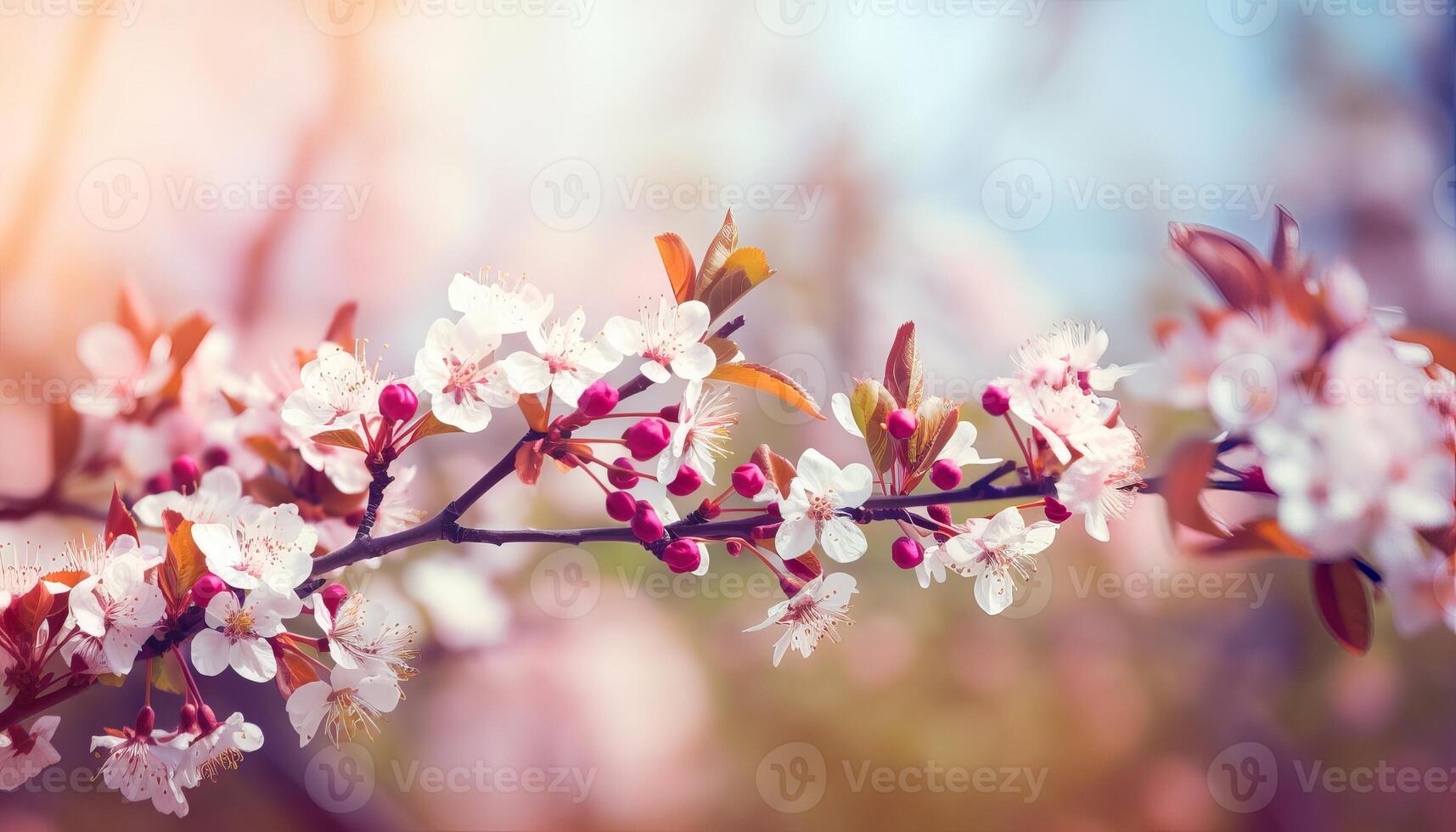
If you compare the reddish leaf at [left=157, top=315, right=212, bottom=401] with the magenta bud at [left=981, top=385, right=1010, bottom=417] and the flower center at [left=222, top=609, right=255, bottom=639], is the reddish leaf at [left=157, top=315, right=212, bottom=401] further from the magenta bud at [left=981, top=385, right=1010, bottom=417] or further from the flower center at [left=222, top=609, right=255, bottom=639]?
the magenta bud at [left=981, top=385, right=1010, bottom=417]

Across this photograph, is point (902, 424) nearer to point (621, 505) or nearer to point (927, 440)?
point (927, 440)

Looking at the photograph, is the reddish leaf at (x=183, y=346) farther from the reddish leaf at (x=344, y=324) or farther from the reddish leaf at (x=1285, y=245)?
the reddish leaf at (x=1285, y=245)

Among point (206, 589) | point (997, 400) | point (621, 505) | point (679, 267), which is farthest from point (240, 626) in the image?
point (997, 400)

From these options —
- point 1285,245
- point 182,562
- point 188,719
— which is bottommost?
point 188,719

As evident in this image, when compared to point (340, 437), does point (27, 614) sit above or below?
below

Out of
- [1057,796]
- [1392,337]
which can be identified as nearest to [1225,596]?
[1057,796]

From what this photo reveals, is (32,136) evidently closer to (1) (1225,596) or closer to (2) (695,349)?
(2) (695,349)
